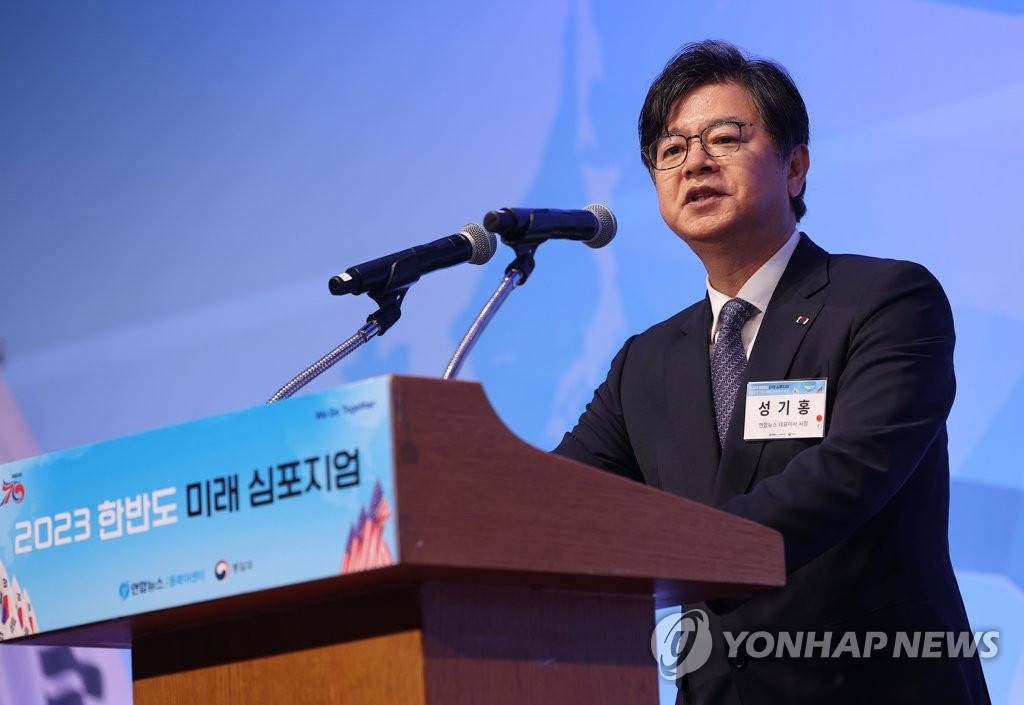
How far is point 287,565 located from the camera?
4.02 ft

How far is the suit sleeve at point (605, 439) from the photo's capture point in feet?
7.76

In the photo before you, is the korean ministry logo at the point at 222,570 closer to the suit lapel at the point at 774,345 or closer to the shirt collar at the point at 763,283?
the suit lapel at the point at 774,345

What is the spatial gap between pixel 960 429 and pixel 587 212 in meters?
1.26

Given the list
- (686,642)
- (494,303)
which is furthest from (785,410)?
(494,303)

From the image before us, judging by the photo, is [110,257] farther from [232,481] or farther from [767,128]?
[232,481]

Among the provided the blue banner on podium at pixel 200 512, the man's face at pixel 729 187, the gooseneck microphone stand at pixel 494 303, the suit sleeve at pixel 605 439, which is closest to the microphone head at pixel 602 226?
the gooseneck microphone stand at pixel 494 303

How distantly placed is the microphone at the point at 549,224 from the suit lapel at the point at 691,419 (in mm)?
335

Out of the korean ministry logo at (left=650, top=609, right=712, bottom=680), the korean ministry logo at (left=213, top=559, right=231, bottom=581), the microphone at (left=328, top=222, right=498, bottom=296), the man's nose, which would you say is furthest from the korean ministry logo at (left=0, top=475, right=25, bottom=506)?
the man's nose

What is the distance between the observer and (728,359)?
2.25 metres

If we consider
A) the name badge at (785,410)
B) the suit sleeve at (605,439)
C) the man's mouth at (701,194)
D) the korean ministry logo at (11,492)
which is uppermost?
the man's mouth at (701,194)

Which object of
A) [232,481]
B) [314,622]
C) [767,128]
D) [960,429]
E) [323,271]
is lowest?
[314,622]

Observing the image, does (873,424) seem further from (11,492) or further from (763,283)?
(11,492)

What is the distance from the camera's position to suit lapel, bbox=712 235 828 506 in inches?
80.7

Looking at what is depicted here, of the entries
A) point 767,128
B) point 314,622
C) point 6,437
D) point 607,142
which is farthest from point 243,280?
point 314,622
